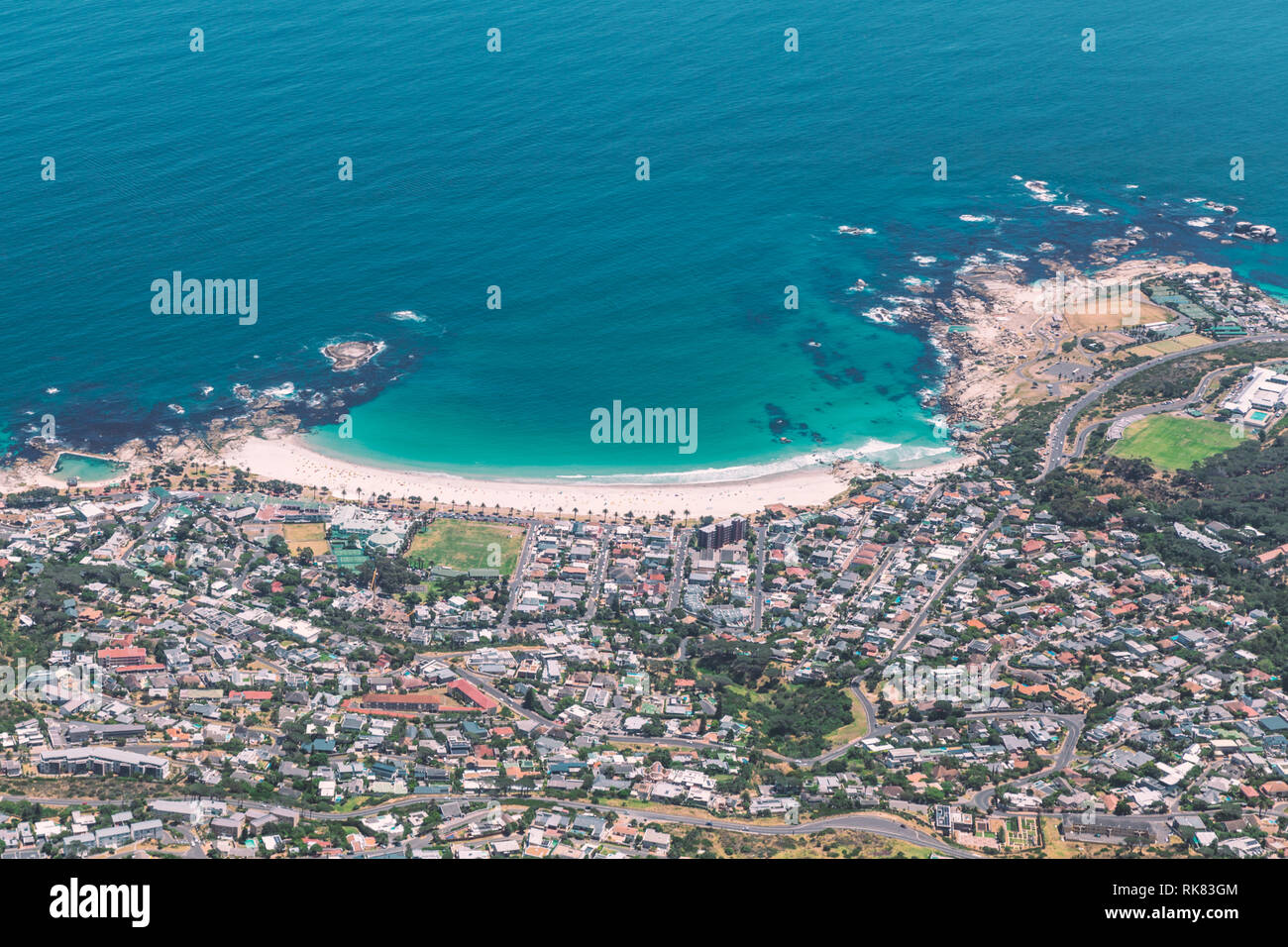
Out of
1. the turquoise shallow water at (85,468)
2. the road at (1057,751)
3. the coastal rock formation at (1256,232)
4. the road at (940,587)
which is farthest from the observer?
the coastal rock formation at (1256,232)

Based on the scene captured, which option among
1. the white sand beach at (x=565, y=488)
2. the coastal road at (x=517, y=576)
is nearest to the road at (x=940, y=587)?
the white sand beach at (x=565, y=488)

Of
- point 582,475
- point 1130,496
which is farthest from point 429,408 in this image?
point 1130,496

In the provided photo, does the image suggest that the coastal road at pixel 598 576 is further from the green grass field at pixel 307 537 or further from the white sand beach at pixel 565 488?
the green grass field at pixel 307 537

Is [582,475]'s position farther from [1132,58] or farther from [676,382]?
[1132,58]

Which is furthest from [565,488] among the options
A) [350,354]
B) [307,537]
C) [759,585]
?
[350,354]

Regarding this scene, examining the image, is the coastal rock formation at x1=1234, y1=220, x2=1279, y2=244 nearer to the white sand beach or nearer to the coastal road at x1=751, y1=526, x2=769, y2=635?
the white sand beach

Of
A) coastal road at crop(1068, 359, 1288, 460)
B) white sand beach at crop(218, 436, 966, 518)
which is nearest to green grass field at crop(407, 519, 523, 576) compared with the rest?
white sand beach at crop(218, 436, 966, 518)
